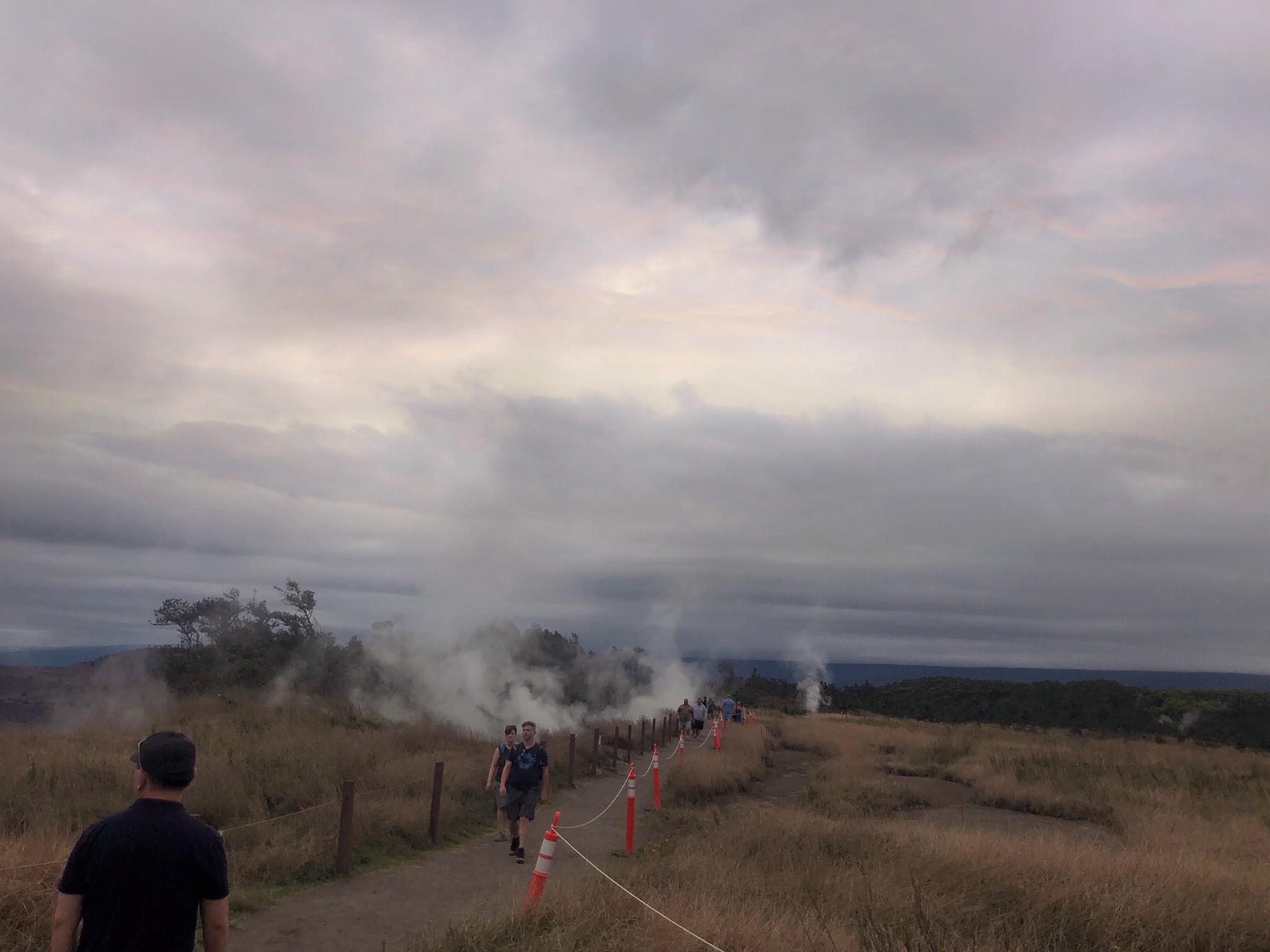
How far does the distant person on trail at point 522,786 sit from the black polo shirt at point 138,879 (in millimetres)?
7808

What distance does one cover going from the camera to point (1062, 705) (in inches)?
2586

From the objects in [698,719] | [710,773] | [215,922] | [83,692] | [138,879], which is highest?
[138,879]

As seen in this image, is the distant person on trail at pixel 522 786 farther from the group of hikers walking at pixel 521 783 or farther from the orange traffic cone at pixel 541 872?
the orange traffic cone at pixel 541 872

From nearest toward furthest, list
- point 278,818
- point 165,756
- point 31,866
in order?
point 165,756, point 31,866, point 278,818

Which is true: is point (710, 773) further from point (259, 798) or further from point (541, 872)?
point (541, 872)

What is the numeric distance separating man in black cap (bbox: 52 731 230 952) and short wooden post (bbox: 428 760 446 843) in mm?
8630

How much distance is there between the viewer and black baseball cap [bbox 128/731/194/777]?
133 inches

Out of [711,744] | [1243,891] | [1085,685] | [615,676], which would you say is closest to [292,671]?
[711,744]

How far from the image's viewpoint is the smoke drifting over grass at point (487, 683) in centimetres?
2775

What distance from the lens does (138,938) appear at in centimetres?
328

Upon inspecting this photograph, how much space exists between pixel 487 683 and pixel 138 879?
92.2 ft

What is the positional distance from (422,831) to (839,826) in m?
5.69

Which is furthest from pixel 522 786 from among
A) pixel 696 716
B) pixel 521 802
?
pixel 696 716

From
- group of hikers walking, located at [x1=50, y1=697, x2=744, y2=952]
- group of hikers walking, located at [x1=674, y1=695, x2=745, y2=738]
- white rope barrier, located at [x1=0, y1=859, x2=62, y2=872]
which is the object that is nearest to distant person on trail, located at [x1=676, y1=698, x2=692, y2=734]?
group of hikers walking, located at [x1=674, y1=695, x2=745, y2=738]
